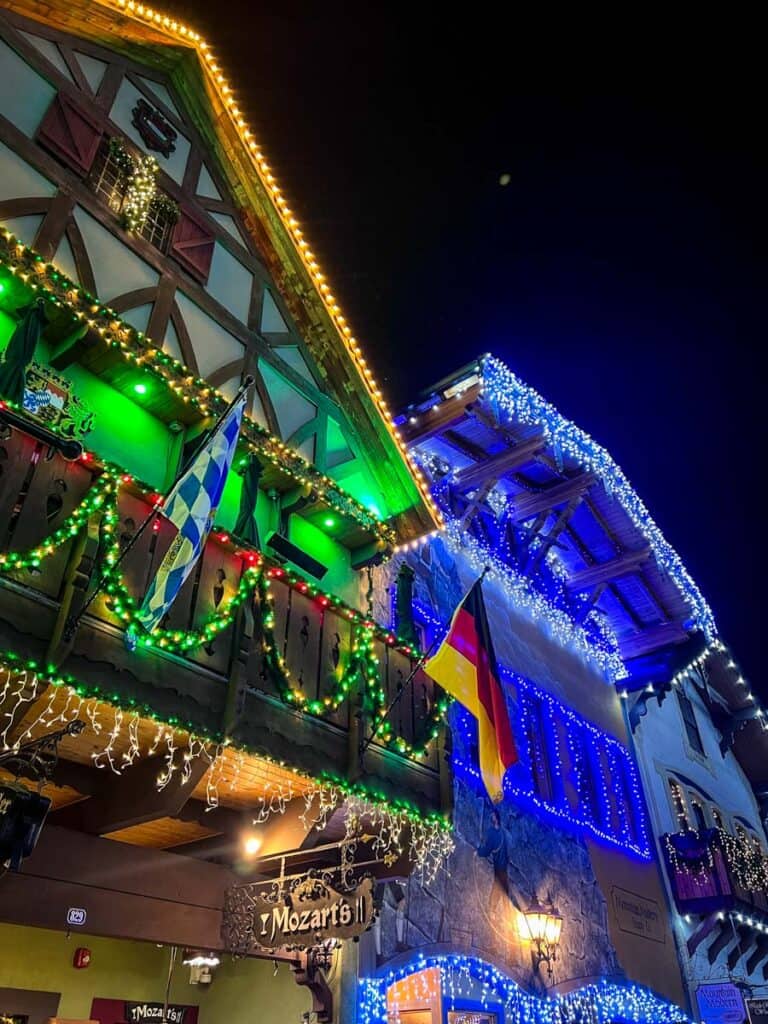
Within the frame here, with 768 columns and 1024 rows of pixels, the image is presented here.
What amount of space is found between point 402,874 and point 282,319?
754 centimetres

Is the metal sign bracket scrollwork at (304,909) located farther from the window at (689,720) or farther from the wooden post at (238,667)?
the window at (689,720)

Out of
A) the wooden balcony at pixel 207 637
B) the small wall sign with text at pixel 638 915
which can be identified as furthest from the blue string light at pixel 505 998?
the wooden balcony at pixel 207 637

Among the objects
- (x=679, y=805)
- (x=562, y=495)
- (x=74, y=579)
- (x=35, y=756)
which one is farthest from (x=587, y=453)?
(x=35, y=756)

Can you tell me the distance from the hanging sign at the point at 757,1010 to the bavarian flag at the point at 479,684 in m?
10.2

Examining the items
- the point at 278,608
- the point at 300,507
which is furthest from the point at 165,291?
the point at 278,608

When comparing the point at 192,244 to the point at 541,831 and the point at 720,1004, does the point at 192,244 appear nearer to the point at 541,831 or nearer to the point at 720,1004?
the point at 541,831

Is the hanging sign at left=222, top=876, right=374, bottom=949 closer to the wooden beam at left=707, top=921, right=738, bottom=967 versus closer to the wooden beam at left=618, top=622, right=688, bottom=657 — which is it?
the wooden beam at left=707, top=921, right=738, bottom=967

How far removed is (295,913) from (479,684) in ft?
10.0

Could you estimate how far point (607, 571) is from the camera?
18922 millimetres

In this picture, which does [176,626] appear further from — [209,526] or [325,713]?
[325,713]

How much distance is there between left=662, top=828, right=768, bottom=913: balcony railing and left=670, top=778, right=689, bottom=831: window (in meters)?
1.38

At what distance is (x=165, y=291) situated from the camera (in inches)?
364

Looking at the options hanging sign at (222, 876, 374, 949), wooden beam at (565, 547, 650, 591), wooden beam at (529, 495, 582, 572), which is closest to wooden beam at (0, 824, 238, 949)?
hanging sign at (222, 876, 374, 949)

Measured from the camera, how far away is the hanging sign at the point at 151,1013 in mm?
9375
